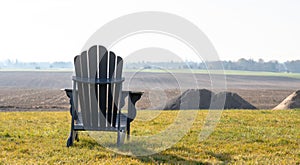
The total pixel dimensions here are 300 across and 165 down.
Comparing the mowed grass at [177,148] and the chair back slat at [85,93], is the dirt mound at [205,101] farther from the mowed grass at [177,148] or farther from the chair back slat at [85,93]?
the chair back slat at [85,93]

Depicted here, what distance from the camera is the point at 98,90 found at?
5977mm

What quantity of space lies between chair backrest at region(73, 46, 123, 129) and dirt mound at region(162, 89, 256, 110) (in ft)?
40.7

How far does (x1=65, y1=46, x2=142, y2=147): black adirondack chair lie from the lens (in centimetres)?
591

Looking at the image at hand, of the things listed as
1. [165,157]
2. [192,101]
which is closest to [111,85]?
[165,157]

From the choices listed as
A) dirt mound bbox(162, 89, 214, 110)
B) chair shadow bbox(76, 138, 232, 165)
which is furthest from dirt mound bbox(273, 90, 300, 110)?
chair shadow bbox(76, 138, 232, 165)

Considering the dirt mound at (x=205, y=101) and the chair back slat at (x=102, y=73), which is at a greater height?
the chair back slat at (x=102, y=73)

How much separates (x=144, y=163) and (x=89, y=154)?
93 cm

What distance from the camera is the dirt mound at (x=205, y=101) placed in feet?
61.6

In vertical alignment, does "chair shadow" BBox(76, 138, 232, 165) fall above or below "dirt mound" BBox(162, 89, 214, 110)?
above

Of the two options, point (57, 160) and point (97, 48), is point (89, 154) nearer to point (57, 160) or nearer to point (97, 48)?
point (57, 160)

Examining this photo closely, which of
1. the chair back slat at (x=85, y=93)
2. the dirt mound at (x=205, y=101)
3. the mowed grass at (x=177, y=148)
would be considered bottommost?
the dirt mound at (x=205, y=101)

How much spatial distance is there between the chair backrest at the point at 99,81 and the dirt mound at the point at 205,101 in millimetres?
12419

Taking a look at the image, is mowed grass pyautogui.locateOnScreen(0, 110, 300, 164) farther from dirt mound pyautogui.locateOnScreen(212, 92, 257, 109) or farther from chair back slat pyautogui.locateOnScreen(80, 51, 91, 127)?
dirt mound pyautogui.locateOnScreen(212, 92, 257, 109)

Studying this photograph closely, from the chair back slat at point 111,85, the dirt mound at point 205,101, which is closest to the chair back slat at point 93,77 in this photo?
the chair back slat at point 111,85
